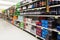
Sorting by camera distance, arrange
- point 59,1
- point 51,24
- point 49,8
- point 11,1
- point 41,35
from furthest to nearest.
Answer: point 11,1, point 41,35, point 49,8, point 51,24, point 59,1

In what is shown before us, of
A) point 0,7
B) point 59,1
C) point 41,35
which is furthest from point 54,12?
point 0,7

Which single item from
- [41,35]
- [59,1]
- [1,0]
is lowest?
[41,35]

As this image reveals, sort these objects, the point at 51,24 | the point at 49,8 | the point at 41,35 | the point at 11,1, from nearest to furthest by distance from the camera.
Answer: the point at 51,24
the point at 49,8
the point at 41,35
the point at 11,1

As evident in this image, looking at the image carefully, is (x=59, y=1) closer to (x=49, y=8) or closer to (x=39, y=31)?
(x=49, y=8)

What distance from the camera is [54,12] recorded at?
3.45 m

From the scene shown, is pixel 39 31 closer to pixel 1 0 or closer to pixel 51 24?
pixel 51 24

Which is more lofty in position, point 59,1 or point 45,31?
point 59,1

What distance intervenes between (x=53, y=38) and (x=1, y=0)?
12417 mm

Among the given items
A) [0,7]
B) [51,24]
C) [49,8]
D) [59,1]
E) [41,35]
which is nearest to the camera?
[59,1]

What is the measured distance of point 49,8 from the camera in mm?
3789

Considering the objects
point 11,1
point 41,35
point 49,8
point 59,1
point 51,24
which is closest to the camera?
point 59,1

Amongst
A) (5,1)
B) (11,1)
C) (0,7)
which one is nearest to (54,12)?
(11,1)

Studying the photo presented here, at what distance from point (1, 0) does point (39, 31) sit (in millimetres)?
11470

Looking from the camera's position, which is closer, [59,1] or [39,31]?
[59,1]
